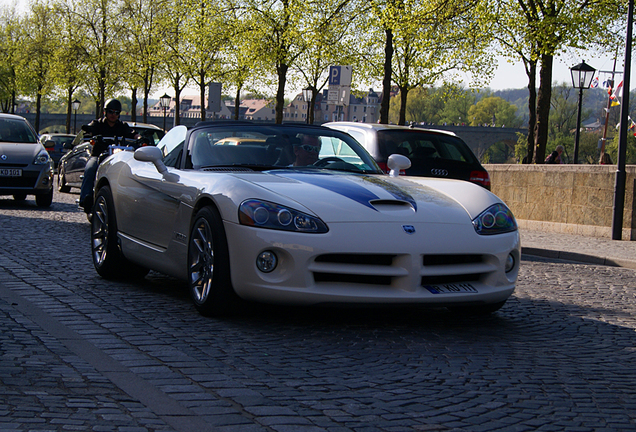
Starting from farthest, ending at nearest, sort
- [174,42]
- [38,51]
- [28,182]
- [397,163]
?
[38,51] < [174,42] < [28,182] < [397,163]

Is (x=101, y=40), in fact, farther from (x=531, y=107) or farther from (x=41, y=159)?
(x=41, y=159)

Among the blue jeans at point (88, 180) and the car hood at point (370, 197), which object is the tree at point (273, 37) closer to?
the blue jeans at point (88, 180)

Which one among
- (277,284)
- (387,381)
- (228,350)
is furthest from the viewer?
(277,284)

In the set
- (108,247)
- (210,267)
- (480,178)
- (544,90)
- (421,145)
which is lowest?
(108,247)

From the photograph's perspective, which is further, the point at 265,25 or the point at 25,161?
the point at 265,25

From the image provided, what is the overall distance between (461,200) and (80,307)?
8.66ft

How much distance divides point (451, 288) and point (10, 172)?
39.5 ft

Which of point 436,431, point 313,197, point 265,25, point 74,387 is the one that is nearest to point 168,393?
point 74,387

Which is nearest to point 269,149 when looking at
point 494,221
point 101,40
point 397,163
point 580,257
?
point 397,163

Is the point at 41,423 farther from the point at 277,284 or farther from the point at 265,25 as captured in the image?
the point at 265,25

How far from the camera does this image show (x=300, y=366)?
420 cm

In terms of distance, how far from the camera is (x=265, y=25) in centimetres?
3375

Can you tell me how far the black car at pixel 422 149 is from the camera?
11078mm

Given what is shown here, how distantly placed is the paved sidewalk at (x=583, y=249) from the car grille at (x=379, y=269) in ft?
22.0
